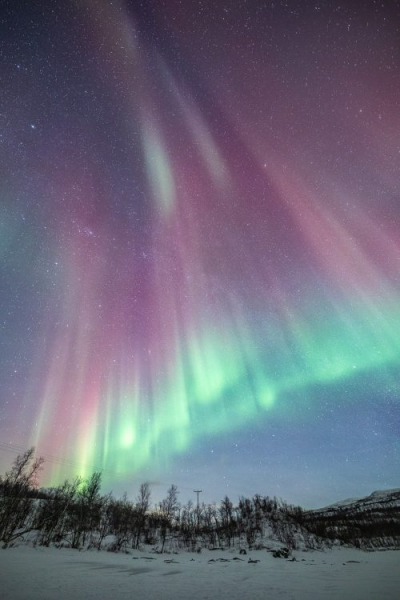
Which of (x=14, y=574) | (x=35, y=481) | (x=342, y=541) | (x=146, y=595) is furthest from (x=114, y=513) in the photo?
(x=146, y=595)

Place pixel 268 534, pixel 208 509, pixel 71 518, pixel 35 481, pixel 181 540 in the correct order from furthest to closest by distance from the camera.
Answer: pixel 208 509 < pixel 268 534 < pixel 181 540 < pixel 71 518 < pixel 35 481

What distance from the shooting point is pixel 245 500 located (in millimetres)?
120375

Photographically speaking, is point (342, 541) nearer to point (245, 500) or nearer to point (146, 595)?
point (245, 500)

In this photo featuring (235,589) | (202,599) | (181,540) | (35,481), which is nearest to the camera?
(202,599)

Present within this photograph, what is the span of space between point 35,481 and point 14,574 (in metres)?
39.6

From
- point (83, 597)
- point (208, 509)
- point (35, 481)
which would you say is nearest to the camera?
point (83, 597)

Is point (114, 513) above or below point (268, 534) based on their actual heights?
above

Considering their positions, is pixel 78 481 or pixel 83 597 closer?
pixel 83 597

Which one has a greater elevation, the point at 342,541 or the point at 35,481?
the point at 35,481

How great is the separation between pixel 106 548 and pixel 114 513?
4260 cm

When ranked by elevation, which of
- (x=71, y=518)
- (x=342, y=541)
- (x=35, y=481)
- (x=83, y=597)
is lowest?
(x=342, y=541)

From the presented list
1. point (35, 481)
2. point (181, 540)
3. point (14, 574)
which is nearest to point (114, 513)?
point (181, 540)

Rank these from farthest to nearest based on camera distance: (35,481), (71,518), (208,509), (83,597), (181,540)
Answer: (208,509) < (181,540) < (71,518) < (35,481) < (83,597)

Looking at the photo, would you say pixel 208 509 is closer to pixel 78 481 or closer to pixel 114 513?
pixel 114 513
